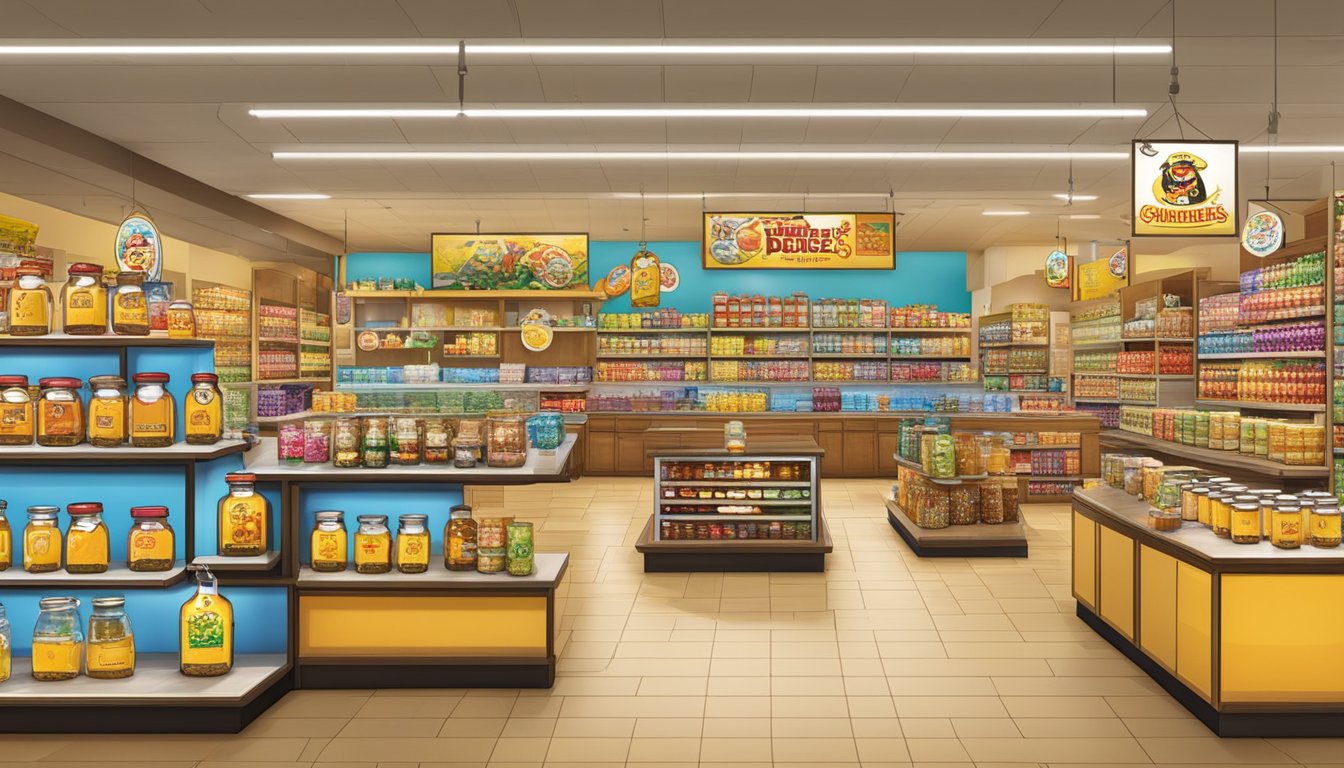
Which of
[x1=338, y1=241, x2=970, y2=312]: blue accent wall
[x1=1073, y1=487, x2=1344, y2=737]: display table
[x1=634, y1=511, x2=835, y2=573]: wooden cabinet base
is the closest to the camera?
[x1=1073, y1=487, x2=1344, y2=737]: display table

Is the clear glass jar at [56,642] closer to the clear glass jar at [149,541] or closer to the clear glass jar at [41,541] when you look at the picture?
the clear glass jar at [41,541]

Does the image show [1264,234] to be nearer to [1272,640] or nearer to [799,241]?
[799,241]

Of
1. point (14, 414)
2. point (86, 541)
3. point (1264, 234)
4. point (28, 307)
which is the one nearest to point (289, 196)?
point (28, 307)

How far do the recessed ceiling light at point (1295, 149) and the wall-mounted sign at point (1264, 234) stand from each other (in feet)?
3.14

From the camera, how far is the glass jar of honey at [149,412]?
4.00m

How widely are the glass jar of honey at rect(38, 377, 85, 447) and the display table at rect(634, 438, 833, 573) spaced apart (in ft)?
12.4

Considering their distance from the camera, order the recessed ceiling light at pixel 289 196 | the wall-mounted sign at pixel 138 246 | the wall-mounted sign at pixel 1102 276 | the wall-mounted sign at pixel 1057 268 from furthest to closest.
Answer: the wall-mounted sign at pixel 1057 268 < the wall-mounted sign at pixel 1102 276 < the recessed ceiling light at pixel 289 196 < the wall-mounted sign at pixel 138 246

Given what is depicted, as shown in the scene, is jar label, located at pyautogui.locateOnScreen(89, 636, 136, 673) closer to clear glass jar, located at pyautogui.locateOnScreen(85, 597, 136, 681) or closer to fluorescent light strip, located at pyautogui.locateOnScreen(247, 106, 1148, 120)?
clear glass jar, located at pyautogui.locateOnScreen(85, 597, 136, 681)

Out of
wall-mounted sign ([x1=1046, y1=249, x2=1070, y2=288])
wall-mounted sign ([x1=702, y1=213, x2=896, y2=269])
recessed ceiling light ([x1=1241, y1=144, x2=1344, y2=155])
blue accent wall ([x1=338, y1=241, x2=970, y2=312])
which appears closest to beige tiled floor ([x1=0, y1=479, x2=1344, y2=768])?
wall-mounted sign ([x1=702, y1=213, x2=896, y2=269])

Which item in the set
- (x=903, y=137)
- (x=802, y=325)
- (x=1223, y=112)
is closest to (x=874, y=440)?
(x=802, y=325)

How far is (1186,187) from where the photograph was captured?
526cm

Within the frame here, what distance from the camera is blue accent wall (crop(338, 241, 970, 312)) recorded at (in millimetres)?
13781

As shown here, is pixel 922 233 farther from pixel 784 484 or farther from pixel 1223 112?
pixel 784 484

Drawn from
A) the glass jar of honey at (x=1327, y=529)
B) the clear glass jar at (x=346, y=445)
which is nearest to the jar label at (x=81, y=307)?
the clear glass jar at (x=346, y=445)
